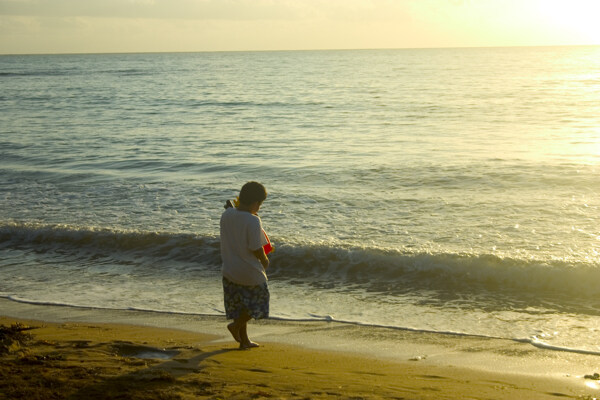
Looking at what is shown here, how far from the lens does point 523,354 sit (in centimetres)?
556

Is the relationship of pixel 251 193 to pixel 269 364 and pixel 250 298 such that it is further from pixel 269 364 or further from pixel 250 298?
pixel 269 364

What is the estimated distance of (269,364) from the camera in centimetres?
491

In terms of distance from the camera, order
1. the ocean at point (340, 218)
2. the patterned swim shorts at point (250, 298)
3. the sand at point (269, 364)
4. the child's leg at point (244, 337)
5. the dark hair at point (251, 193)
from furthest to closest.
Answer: the ocean at point (340, 218) < the child's leg at point (244, 337) < the patterned swim shorts at point (250, 298) < the dark hair at point (251, 193) < the sand at point (269, 364)

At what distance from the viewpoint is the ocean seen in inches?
291

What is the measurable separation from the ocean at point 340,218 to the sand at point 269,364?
503 mm

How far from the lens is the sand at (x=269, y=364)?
4152 millimetres

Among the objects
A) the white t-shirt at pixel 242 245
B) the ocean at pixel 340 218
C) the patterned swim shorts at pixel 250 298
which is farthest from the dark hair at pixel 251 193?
the ocean at pixel 340 218

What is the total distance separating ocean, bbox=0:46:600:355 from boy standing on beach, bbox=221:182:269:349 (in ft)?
5.25

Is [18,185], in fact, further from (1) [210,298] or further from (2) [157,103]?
(2) [157,103]

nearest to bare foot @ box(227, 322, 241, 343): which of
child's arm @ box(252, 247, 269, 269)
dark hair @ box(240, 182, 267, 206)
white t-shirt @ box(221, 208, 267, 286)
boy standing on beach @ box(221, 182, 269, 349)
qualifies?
boy standing on beach @ box(221, 182, 269, 349)

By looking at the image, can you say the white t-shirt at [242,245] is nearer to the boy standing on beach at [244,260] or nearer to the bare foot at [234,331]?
the boy standing on beach at [244,260]

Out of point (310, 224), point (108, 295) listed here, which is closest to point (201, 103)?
point (310, 224)

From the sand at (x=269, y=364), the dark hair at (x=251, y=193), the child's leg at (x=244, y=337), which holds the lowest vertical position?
the sand at (x=269, y=364)

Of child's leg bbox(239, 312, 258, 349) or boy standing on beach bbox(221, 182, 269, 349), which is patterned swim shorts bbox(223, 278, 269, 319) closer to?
boy standing on beach bbox(221, 182, 269, 349)
